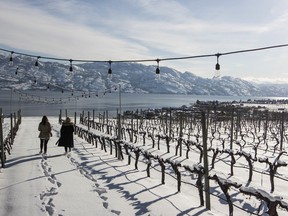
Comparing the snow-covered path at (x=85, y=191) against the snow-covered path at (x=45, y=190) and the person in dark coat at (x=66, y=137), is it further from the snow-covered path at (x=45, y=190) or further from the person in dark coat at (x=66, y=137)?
the person in dark coat at (x=66, y=137)

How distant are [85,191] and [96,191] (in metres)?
0.25

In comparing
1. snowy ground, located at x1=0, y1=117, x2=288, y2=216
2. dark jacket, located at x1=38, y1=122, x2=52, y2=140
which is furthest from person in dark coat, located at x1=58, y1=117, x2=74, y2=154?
snowy ground, located at x1=0, y1=117, x2=288, y2=216

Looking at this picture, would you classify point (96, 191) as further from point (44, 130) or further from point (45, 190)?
point (44, 130)

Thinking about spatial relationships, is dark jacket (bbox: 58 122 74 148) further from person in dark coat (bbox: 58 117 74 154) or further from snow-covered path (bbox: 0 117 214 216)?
snow-covered path (bbox: 0 117 214 216)

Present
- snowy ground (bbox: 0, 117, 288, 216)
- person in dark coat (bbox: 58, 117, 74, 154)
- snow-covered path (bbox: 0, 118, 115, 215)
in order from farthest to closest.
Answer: person in dark coat (bbox: 58, 117, 74, 154) → snowy ground (bbox: 0, 117, 288, 216) → snow-covered path (bbox: 0, 118, 115, 215)

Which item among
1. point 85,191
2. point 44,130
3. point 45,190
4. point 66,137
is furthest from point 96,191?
point 44,130

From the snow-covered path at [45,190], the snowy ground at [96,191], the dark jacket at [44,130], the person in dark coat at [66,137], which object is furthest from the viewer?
the person in dark coat at [66,137]

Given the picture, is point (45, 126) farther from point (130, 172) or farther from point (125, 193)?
point (125, 193)

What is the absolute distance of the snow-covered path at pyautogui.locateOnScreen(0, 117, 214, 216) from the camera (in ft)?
22.1

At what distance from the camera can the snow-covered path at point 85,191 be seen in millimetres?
6742

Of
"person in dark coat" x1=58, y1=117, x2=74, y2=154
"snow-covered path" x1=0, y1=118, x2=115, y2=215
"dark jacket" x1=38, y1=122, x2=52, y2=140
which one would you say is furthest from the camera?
"person in dark coat" x1=58, y1=117, x2=74, y2=154

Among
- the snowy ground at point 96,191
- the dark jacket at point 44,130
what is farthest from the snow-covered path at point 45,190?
the dark jacket at point 44,130

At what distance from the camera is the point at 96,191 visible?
805 cm

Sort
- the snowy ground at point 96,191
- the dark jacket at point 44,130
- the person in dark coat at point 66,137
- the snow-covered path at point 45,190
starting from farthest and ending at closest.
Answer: the person in dark coat at point 66,137
the dark jacket at point 44,130
the snowy ground at point 96,191
the snow-covered path at point 45,190
